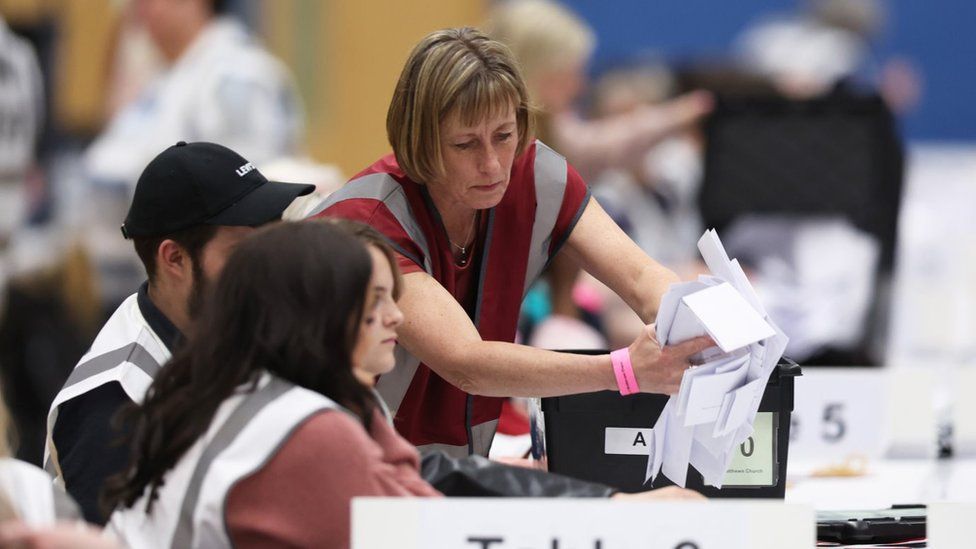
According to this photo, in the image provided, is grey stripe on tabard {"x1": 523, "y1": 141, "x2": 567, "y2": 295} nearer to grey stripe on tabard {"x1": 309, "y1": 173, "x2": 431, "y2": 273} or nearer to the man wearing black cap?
grey stripe on tabard {"x1": 309, "y1": 173, "x2": 431, "y2": 273}

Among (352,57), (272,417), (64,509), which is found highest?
(352,57)

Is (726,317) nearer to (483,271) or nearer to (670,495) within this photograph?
(670,495)

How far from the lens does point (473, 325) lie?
9.14ft

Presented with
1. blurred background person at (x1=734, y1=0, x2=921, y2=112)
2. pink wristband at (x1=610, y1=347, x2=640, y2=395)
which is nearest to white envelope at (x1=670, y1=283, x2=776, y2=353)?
pink wristband at (x1=610, y1=347, x2=640, y2=395)

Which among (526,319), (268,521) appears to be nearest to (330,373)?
(268,521)

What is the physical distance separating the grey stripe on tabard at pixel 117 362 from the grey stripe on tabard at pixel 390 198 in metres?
0.41

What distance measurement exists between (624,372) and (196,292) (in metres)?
0.67

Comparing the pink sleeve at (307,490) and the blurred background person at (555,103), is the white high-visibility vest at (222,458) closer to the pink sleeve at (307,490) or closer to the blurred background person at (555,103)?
the pink sleeve at (307,490)

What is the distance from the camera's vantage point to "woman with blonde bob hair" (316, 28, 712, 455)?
8.77 feet

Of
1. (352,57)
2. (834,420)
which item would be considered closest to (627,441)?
(834,420)

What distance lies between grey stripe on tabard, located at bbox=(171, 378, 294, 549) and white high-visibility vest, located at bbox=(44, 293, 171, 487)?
386 millimetres

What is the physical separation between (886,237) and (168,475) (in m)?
4.03

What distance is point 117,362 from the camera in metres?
2.53

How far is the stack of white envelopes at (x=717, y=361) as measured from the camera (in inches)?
96.9
